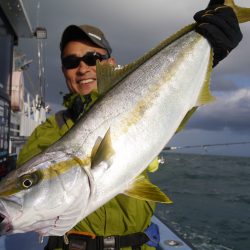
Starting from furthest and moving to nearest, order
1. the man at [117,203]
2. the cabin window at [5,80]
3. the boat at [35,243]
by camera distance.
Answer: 1. the cabin window at [5,80]
2. the boat at [35,243]
3. the man at [117,203]

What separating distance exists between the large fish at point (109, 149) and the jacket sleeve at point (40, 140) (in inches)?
32.5

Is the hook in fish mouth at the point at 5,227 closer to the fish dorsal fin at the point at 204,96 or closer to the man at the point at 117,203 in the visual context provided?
the man at the point at 117,203

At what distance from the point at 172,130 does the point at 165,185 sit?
66.5 feet

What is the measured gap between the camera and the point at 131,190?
83.1 inches

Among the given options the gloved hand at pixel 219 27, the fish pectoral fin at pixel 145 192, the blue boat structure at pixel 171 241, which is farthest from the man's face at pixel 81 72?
the blue boat structure at pixel 171 241

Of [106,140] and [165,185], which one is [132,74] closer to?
[106,140]

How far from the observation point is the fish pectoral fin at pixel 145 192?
2.07m

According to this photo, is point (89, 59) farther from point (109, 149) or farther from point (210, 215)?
point (210, 215)

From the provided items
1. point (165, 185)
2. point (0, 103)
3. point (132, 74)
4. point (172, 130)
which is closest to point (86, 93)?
point (132, 74)

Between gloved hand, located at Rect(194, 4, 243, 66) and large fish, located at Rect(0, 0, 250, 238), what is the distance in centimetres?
24

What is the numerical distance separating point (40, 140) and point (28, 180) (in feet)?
3.25

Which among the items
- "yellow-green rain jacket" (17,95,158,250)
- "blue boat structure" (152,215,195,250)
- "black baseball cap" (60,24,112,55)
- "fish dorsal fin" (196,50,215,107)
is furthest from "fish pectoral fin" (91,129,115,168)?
"blue boat structure" (152,215,195,250)

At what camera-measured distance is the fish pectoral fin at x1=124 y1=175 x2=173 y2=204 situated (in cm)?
207

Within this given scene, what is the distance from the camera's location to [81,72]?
335 cm
